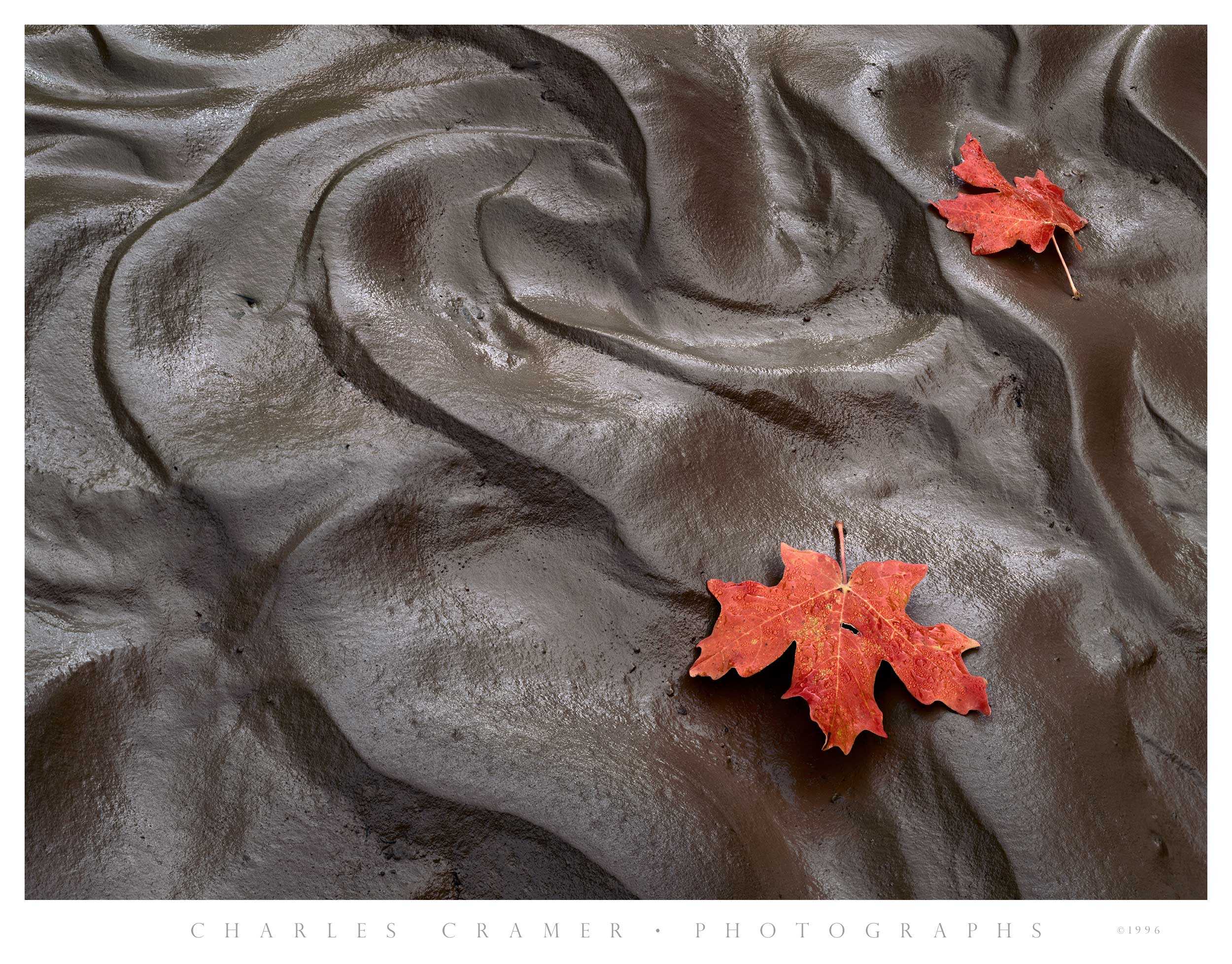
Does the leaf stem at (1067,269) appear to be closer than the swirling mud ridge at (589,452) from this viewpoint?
No

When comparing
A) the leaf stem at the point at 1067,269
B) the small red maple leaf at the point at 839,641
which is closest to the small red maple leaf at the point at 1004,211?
the leaf stem at the point at 1067,269

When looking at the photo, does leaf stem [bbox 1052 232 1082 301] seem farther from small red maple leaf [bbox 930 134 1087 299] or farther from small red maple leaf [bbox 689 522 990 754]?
small red maple leaf [bbox 689 522 990 754]

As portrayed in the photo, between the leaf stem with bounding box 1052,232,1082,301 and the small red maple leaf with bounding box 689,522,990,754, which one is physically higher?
the leaf stem with bounding box 1052,232,1082,301

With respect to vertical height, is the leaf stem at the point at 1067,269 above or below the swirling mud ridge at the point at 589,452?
above

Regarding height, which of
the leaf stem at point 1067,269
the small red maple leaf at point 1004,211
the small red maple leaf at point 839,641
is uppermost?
the small red maple leaf at point 1004,211

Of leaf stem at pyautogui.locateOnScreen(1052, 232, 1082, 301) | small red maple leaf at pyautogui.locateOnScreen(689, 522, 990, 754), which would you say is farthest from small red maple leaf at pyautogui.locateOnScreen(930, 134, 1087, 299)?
small red maple leaf at pyautogui.locateOnScreen(689, 522, 990, 754)

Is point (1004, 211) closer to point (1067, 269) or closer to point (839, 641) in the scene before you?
point (1067, 269)

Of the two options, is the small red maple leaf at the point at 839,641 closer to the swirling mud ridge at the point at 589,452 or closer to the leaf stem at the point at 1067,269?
the swirling mud ridge at the point at 589,452

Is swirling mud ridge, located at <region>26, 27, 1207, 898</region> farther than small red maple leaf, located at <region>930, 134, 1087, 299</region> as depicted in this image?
No
